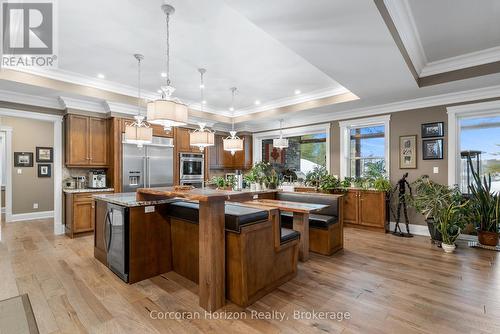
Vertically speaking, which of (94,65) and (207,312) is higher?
(94,65)

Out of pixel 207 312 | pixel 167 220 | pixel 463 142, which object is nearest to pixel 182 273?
pixel 167 220

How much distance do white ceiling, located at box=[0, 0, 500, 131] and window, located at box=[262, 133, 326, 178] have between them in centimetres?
151

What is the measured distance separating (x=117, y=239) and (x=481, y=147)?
600cm

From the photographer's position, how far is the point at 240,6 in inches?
80.8

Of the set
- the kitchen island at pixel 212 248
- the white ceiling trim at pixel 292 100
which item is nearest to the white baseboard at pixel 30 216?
the white ceiling trim at pixel 292 100

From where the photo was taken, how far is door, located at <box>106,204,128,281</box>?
2723 mm

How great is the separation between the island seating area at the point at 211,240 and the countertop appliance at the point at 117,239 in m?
0.01

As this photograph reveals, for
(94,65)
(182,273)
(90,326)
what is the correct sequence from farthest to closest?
(94,65) → (182,273) → (90,326)

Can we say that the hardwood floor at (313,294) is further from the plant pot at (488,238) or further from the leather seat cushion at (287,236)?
the leather seat cushion at (287,236)

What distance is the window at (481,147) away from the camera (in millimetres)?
4293

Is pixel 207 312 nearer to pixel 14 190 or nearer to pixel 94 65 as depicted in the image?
pixel 94 65

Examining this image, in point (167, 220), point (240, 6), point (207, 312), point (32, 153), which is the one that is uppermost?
point (240, 6)

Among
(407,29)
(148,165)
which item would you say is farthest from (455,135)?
(148,165)

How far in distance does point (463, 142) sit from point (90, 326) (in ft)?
19.8
